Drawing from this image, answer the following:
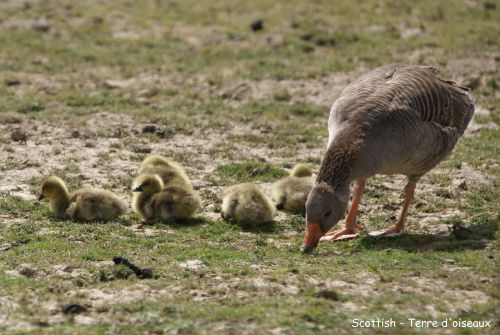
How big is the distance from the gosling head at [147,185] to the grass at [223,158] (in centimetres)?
41

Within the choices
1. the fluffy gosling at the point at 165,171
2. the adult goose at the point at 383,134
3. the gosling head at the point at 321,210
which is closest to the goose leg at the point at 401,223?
the adult goose at the point at 383,134

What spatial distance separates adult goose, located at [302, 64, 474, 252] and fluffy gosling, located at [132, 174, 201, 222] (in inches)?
64.7

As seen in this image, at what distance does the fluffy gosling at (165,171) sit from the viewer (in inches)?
438

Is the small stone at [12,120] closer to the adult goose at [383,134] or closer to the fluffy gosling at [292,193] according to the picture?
the fluffy gosling at [292,193]

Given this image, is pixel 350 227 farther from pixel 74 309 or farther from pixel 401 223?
pixel 74 309

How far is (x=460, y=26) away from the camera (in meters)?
21.2

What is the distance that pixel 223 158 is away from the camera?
13305 millimetres

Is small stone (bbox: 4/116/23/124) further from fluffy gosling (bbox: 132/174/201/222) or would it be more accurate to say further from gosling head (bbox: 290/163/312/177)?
gosling head (bbox: 290/163/312/177)

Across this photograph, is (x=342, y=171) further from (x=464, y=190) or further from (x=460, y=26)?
(x=460, y=26)

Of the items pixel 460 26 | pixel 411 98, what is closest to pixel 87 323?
pixel 411 98

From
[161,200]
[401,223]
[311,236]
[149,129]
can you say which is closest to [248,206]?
[161,200]

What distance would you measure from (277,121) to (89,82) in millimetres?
4160

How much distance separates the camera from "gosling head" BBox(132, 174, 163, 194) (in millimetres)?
10641

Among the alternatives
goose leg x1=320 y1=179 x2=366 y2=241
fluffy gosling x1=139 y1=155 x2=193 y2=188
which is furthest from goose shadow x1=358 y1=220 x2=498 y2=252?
fluffy gosling x1=139 y1=155 x2=193 y2=188
